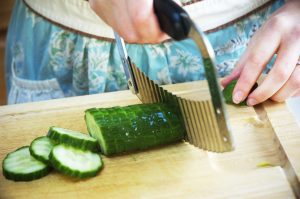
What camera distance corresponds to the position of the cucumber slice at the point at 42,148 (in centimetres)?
107

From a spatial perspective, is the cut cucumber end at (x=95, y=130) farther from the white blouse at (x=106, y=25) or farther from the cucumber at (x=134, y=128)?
the white blouse at (x=106, y=25)

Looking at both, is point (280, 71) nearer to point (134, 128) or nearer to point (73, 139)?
point (134, 128)

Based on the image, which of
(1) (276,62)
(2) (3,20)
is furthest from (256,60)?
(2) (3,20)

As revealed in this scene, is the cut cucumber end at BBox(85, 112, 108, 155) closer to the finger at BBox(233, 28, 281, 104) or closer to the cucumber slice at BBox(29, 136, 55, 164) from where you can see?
the cucumber slice at BBox(29, 136, 55, 164)

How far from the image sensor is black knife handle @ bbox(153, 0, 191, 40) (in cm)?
88

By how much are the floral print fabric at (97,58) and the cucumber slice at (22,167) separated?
1.20ft

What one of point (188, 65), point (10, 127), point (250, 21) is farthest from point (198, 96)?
point (10, 127)

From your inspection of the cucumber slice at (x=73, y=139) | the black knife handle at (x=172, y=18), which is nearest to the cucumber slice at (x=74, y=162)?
the cucumber slice at (x=73, y=139)

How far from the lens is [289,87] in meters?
1.25

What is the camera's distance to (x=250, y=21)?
139 cm

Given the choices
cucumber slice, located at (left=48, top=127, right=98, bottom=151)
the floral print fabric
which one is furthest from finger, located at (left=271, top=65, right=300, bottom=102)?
cucumber slice, located at (left=48, top=127, right=98, bottom=151)

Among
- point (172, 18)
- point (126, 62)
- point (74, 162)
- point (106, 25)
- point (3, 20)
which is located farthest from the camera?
point (3, 20)

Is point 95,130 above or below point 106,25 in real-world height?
below

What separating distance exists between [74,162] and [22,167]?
0.11 meters
